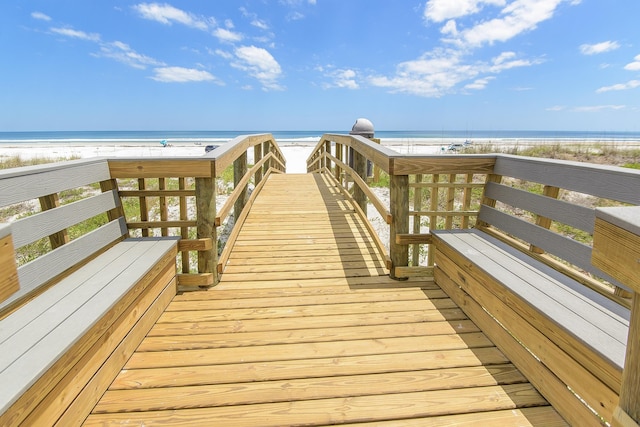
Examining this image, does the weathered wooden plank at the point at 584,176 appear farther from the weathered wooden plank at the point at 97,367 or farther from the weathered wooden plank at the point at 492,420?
the weathered wooden plank at the point at 97,367

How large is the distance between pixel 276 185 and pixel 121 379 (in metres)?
5.52

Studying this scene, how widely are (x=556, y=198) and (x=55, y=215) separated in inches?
118

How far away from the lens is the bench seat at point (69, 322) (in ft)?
3.83

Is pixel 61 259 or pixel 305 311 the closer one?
pixel 61 259

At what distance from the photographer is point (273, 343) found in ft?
6.60

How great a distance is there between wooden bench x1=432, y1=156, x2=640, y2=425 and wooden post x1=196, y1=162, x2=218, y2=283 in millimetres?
1769

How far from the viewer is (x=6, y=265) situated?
0.94 m

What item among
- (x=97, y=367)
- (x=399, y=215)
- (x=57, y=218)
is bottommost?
(x=97, y=367)

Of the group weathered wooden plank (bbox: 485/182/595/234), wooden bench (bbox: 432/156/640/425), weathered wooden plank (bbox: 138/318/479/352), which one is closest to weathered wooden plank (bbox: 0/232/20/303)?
weathered wooden plank (bbox: 138/318/479/352)

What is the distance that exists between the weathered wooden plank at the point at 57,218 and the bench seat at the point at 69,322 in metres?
0.28

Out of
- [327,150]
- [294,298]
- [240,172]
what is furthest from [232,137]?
[294,298]

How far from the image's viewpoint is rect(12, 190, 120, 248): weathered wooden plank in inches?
65.3

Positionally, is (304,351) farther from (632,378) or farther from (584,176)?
(584,176)

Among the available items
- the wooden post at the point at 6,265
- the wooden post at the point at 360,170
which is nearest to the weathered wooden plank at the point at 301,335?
the wooden post at the point at 6,265
